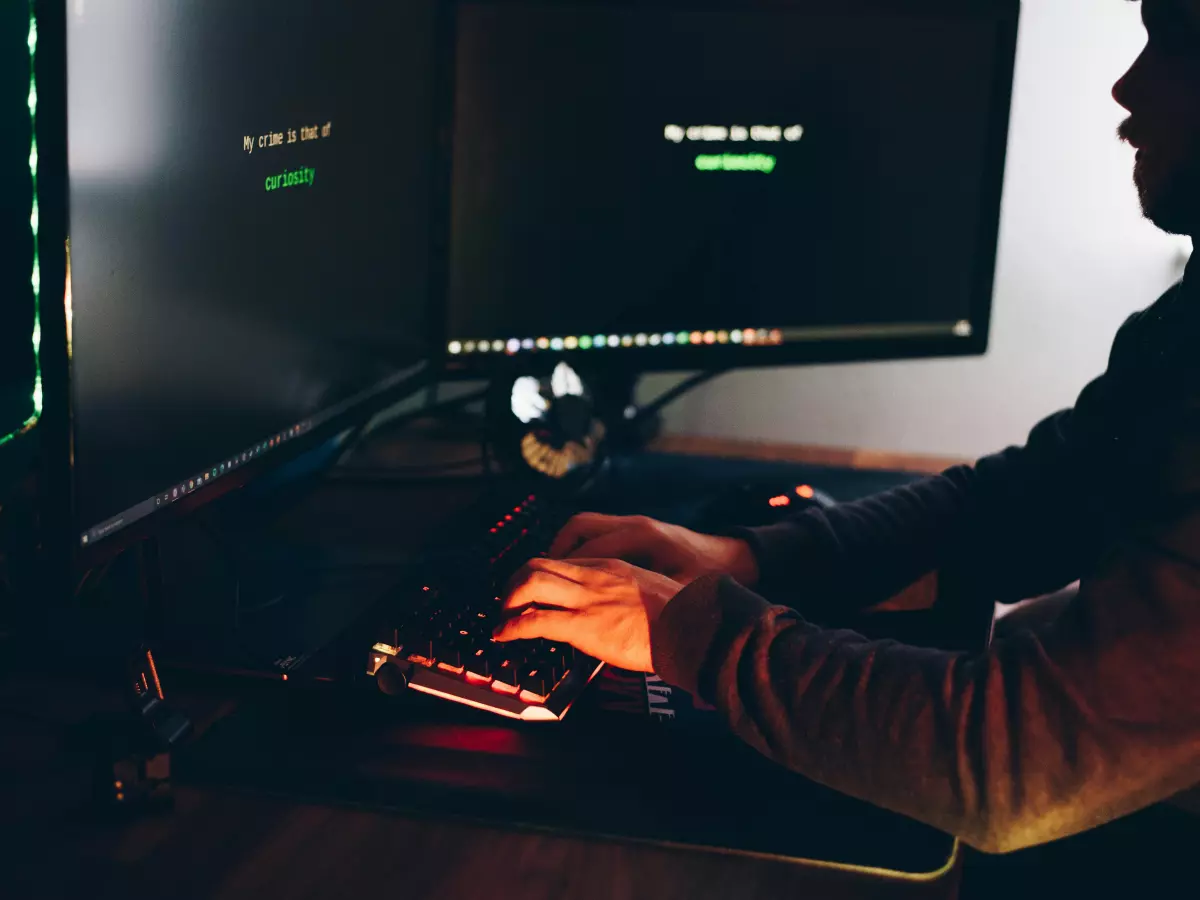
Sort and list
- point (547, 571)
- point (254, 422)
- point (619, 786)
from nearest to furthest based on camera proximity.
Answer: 1. point (619, 786)
2. point (547, 571)
3. point (254, 422)

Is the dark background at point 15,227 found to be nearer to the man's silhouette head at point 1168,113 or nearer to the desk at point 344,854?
the desk at point 344,854

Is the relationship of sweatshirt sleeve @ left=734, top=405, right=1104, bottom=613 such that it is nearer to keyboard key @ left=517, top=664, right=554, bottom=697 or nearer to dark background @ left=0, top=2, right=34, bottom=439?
keyboard key @ left=517, top=664, right=554, bottom=697

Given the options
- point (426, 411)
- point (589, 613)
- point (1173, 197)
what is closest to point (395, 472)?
point (426, 411)

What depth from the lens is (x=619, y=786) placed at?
773mm

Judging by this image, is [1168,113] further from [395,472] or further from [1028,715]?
[395,472]

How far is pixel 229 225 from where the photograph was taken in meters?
0.91

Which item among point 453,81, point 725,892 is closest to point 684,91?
point 453,81

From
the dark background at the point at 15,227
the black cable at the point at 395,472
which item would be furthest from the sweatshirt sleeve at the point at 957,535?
the dark background at the point at 15,227

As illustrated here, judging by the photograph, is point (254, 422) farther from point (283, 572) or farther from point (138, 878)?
point (138, 878)

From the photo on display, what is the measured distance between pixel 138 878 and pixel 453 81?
0.88 meters

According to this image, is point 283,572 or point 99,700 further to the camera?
point 283,572

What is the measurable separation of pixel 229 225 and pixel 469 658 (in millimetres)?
367

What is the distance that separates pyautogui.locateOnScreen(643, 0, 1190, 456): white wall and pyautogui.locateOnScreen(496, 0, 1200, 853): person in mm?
667

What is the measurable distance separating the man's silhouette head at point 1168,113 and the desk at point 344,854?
0.49 m
